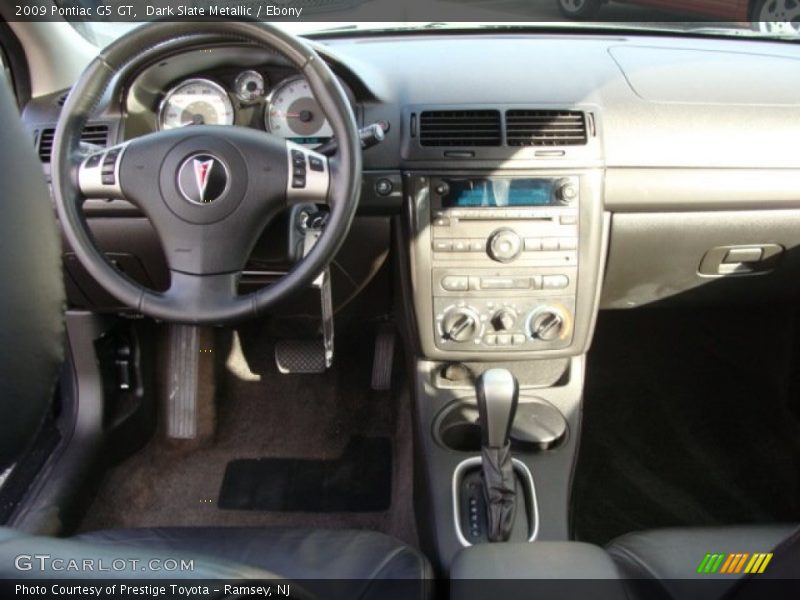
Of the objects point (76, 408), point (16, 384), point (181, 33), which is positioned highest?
point (181, 33)

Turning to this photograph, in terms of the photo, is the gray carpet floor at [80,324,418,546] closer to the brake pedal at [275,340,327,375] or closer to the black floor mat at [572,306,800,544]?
the brake pedal at [275,340,327,375]

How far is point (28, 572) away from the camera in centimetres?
76

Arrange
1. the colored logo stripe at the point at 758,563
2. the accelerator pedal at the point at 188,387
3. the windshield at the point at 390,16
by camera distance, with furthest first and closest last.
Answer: the accelerator pedal at the point at 188,387 → the windshield at the point at 390,16 → the colored logo stripe at the point at 758,563

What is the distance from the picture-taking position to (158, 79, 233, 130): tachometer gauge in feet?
5.92

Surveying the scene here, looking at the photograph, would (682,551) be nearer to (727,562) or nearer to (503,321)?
(727,562)

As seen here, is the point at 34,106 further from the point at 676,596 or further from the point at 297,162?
the point at 676,596

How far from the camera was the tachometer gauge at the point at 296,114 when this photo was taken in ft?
5.84

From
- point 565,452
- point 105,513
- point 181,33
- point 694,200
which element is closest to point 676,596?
point 565,452

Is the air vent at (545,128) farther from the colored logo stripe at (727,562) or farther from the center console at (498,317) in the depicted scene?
the colored logo stripe at (727,562)

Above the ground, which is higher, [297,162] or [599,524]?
[297,162]

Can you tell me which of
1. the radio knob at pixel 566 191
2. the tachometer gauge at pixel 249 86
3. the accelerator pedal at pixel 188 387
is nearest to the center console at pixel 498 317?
the radio knob at pixel 566 191

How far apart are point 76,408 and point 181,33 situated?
1.27 metres

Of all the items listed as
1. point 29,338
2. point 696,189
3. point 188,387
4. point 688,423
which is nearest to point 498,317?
point 696,189

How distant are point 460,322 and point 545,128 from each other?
49 cm
